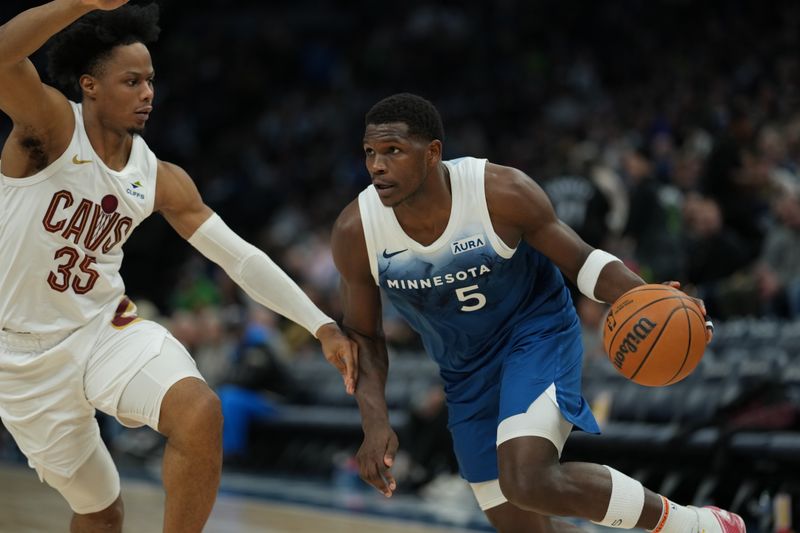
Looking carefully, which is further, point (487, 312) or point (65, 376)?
point (487, 312)

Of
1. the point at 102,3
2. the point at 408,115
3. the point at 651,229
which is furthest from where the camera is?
the point at 651,229

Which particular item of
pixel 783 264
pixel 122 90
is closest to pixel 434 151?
pixel 122 90

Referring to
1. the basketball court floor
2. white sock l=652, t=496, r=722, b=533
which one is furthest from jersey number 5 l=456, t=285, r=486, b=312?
the basketball court floor

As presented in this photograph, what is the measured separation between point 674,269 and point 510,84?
775 cm

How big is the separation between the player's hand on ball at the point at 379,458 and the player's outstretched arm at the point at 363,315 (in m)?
0.03

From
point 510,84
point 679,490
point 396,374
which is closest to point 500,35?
point 510,84

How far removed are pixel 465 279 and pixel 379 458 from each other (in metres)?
0.79

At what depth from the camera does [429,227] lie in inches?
185

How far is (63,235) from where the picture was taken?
4.43 m

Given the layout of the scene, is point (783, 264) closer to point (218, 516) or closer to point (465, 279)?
point (218, 516)

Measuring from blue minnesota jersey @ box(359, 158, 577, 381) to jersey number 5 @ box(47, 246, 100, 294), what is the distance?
3.67 feet

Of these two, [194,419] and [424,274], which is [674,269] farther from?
[194,419]

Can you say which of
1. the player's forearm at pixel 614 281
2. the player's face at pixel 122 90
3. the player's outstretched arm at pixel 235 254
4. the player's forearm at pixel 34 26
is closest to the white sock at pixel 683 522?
the player's forearm at pixel 614 281

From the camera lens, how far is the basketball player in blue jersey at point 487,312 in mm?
4387
